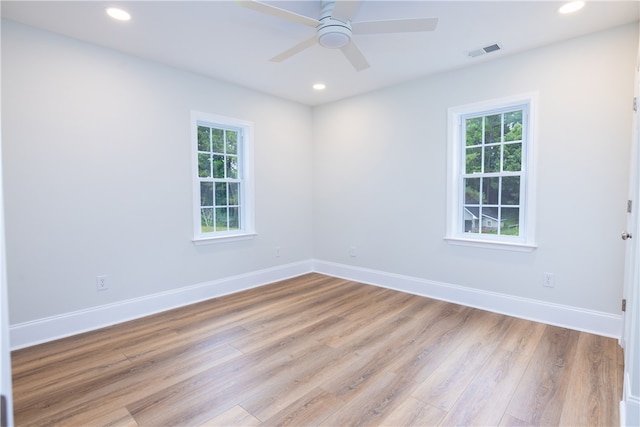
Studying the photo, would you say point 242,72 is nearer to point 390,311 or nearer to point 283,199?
point 283,199

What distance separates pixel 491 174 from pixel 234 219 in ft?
10.2

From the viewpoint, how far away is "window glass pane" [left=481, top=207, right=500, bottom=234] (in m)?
3.56

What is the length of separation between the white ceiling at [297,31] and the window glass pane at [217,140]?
0.67m

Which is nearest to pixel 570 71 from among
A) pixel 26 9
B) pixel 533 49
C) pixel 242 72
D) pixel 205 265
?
pixel 533 49

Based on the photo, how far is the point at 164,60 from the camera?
341cm

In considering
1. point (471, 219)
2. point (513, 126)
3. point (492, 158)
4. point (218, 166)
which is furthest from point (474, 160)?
point (218, 166)

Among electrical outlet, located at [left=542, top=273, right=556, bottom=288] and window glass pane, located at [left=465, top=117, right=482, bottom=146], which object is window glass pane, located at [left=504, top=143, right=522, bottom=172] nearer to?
window glass pane, located at [left=465, top=117, right=482, bottom=146]

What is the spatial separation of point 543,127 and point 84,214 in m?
4.33

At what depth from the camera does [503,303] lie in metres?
3.40

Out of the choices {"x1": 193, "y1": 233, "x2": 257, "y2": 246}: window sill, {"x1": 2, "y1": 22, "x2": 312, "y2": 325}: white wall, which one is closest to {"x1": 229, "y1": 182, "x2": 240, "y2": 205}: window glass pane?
{"x1": 193, "y1": 233, "x2": 257, "y2": 246}: window sill

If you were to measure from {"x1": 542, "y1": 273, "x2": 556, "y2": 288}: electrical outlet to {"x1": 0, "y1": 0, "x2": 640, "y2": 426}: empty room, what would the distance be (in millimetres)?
19

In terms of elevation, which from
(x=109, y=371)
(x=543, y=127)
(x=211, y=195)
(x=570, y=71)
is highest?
(x=570, y=71)

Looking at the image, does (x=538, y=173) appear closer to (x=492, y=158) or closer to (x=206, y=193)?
(x=492, y=158)

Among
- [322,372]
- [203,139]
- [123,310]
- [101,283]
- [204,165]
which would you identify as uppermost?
[203,139]
